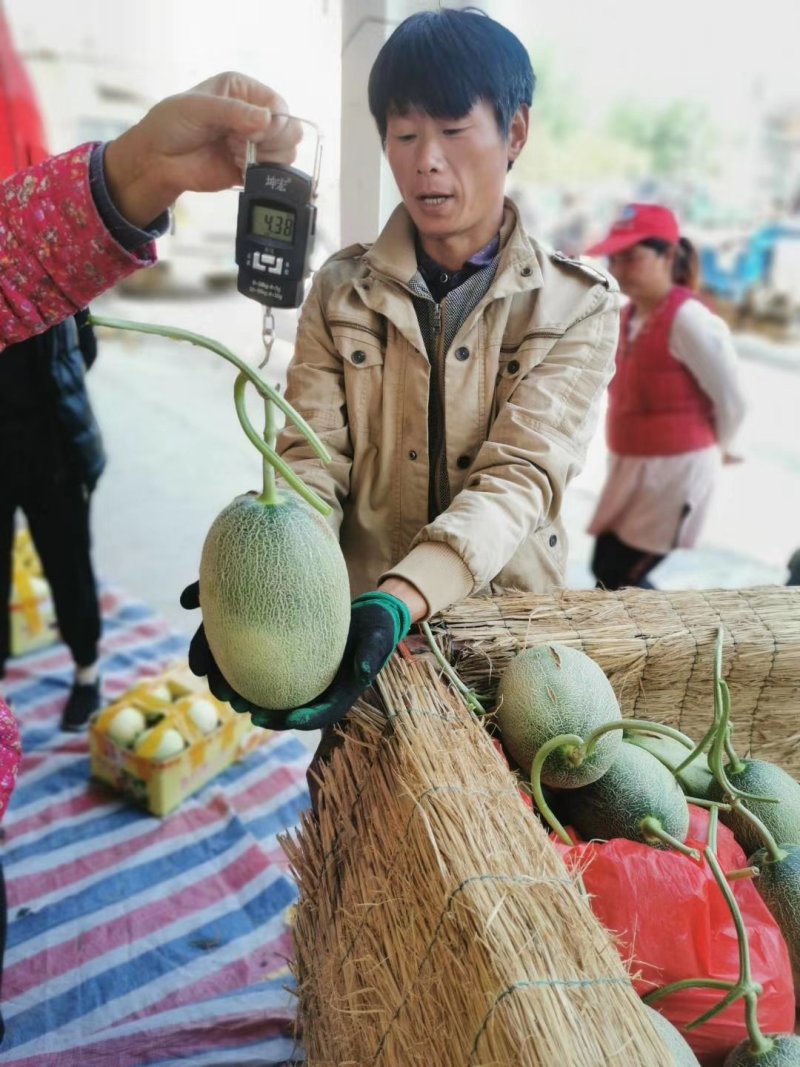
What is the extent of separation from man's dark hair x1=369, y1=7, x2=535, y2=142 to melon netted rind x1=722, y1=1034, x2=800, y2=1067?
1384 mm

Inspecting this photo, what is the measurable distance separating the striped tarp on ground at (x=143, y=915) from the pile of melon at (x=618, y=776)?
865mm

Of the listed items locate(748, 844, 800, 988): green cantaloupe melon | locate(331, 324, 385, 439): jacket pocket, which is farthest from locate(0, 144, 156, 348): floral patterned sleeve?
locate(748, 844, 800, 988): green cantaloupe melon

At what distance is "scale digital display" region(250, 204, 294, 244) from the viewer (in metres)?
1.37

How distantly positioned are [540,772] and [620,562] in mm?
2064

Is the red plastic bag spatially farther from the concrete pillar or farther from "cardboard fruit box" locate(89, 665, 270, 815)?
"cardboard fruit box" locate(89, 665, 270, 815)

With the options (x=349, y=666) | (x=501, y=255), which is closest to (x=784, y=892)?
(x=349, y=666)

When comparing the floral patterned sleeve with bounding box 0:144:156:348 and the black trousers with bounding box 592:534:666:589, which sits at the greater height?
the floral patterned sleeve with bounding box 0:144:156:348

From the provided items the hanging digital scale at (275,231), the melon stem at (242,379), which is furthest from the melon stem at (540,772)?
the hanging digital scale at (275,231)

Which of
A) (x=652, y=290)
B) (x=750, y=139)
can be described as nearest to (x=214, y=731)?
(x=652, y=290)

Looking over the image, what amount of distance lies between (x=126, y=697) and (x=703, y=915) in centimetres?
202

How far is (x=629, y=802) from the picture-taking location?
1.33 m

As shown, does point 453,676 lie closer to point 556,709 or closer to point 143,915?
point 556,709

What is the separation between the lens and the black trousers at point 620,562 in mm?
3225

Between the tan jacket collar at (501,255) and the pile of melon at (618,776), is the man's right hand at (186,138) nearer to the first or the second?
the tan jacket collar at (501,255)
